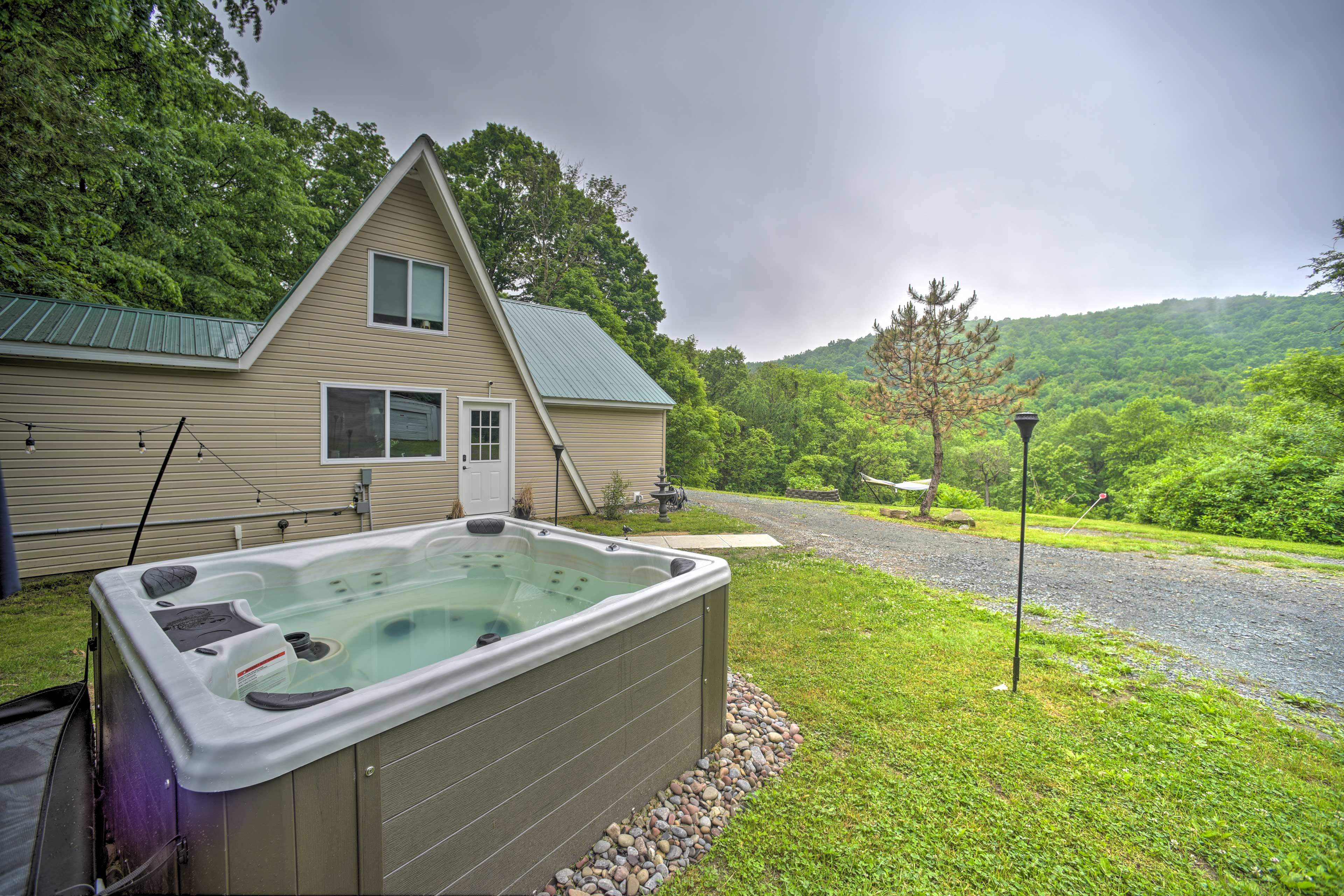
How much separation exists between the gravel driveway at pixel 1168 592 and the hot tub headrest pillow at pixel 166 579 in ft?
20.6

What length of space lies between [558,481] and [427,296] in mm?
3276

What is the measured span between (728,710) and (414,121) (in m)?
18.1

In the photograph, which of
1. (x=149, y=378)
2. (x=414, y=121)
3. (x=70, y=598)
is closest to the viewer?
(x=70, y=598)

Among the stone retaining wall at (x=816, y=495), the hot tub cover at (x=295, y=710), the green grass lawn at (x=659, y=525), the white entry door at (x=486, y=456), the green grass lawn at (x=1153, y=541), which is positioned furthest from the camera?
the stone retaining wall at (x=816, y=495)

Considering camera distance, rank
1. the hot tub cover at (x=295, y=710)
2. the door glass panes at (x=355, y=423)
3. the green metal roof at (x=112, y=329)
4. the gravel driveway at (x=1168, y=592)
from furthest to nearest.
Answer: the door glass panes at (x=355, y=423), the green metal roof at (x=112, y=329), the gravel driveway at (x=1168, y=592), the hot tub cover at (x=295, y=710)

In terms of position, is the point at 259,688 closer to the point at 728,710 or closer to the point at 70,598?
the point at 728,710

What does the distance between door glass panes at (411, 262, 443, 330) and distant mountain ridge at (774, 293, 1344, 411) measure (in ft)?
76.3

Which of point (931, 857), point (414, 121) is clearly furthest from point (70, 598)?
point (414, 121)

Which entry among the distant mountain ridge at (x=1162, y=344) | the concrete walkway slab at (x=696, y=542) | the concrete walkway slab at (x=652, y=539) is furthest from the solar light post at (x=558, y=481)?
the distant mountain ridge at (x=1162, y=344)

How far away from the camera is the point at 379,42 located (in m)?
9.66

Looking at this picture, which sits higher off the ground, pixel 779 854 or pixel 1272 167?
pixel 1272 167

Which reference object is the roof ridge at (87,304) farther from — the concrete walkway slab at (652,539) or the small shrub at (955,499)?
the small shrub at (955,499)

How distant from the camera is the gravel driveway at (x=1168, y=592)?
3.66m

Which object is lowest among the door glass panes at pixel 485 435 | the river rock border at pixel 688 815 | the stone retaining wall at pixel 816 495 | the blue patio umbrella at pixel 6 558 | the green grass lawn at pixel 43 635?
the stone retaining wall at pixel 816 495
